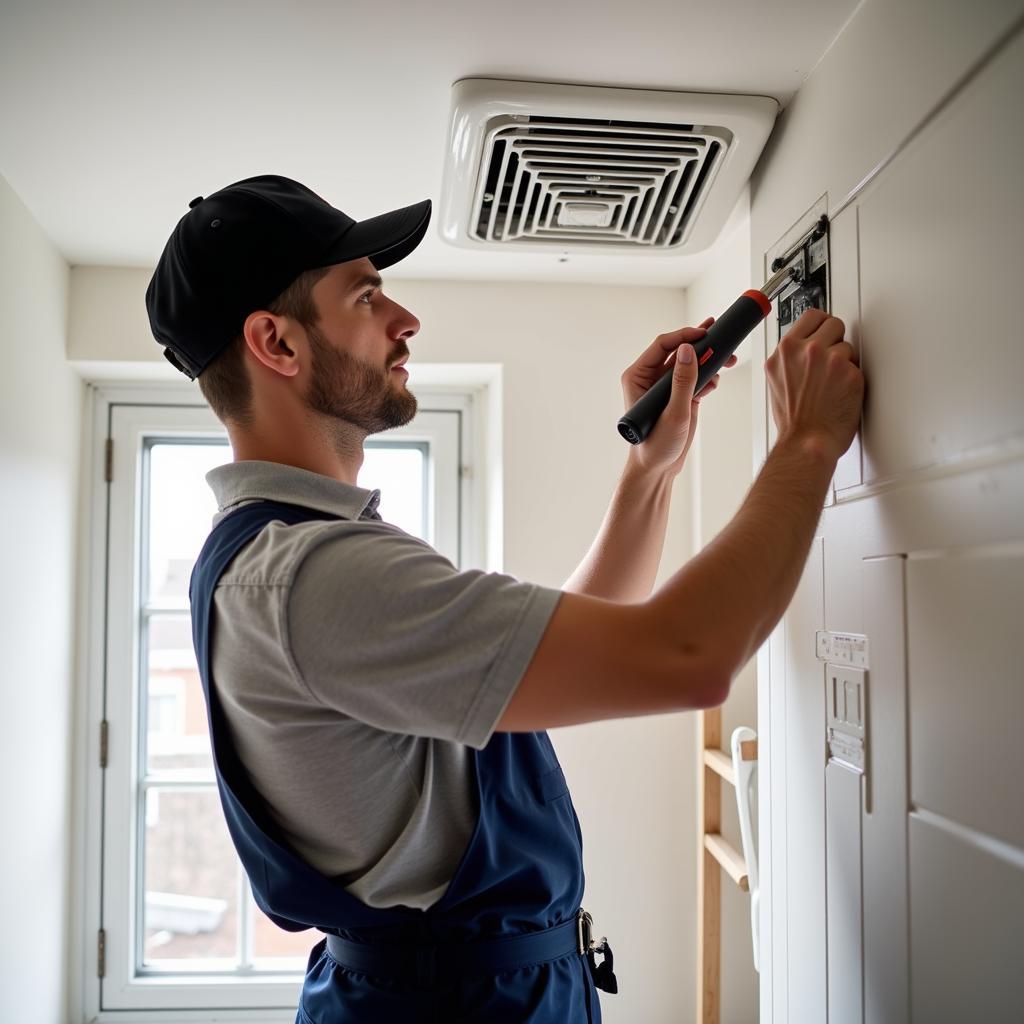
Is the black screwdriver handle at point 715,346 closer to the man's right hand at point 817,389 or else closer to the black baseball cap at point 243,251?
the man's right hand at point 817,389

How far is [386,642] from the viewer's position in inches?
28.2

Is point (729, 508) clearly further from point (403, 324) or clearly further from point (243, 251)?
point (243, 251)

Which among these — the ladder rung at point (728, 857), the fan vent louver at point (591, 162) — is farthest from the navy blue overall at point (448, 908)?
the ladder rung at point (728, 857)

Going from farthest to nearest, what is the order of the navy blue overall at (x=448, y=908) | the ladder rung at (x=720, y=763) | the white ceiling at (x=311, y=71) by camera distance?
1. the ladder rung at (x=720, y=763)
2. the white ceiling at (x=311, y=71)
3. the navy blue overall at (x=448, y=908)

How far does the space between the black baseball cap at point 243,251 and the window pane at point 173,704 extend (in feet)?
4.98

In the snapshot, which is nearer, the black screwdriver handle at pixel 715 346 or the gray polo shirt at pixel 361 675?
the gray polo shirt at pixel 361 675

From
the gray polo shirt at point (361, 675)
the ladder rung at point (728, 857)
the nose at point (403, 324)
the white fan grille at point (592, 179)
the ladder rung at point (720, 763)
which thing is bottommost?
the ladder rung at point (728, 857)

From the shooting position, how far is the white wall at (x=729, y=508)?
2.06m

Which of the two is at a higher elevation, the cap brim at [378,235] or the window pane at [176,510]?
the cap brim at [378,235]

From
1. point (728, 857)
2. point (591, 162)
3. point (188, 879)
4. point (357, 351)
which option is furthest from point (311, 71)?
point (188, 879)

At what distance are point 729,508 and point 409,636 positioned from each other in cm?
150

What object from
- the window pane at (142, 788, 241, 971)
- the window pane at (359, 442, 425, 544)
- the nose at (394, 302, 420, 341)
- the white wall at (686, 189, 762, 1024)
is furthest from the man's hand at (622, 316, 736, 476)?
the window pane at (142, 788, 241, 971)

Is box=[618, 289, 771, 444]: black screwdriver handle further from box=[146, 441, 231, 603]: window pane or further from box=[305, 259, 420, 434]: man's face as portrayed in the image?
box=[146, 441, 231, 603]: window pane

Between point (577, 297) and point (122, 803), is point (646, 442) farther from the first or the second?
point (122, 803)
